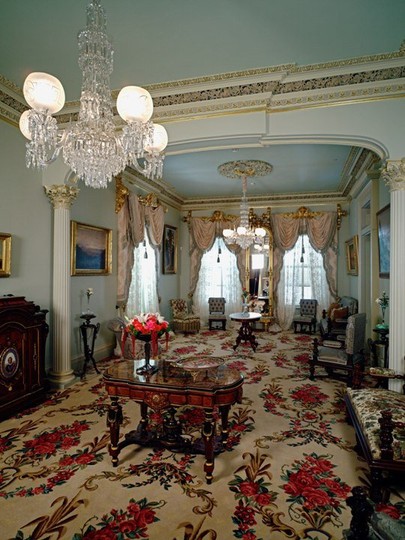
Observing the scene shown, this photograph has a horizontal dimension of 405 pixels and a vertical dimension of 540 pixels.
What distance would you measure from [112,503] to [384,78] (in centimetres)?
479

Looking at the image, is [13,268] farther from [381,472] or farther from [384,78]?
[384,78]

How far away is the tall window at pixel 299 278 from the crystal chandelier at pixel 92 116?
7131 millimetres

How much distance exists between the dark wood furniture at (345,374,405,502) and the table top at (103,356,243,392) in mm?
1083

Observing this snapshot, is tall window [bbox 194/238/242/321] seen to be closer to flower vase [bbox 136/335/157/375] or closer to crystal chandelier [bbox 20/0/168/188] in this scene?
flower vase [bbox 136/335/157/375]

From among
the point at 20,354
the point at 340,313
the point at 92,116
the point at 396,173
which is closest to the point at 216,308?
the point at 340,313

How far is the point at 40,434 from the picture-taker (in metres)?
3.28

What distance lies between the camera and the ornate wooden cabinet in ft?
11.8

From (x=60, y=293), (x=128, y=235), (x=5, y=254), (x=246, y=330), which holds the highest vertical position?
(x=128, y=235)

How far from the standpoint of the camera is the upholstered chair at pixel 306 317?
8.59m

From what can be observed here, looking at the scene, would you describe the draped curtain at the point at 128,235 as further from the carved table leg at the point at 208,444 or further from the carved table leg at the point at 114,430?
the carved table leg at the point at 208,444

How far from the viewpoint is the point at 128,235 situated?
6781 millimetres

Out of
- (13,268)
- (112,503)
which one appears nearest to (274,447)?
(112,503)

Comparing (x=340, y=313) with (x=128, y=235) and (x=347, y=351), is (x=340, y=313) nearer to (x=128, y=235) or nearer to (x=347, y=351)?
(x=347, y=351)

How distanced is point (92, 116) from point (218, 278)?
7462 millimetres
